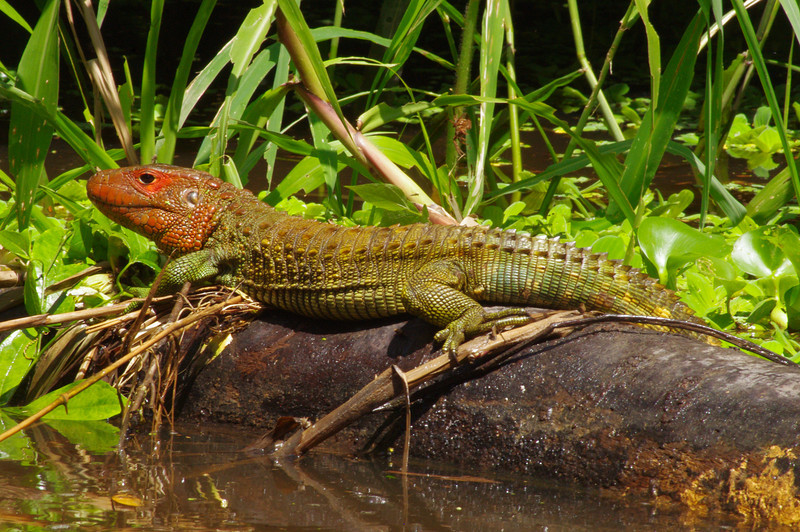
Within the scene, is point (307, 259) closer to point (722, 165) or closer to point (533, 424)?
point (533, 424)

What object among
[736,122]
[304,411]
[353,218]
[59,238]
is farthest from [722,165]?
[59,238]

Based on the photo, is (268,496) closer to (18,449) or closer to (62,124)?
(18,449)

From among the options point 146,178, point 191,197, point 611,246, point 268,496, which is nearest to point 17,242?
point 146,178

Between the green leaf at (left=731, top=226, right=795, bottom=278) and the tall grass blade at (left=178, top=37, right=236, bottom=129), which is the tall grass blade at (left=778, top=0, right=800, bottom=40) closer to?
the green leaf at (left=731, top=226, right=795, bottom=278)

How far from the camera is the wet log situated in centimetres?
221

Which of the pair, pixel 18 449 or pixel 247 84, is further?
pixel 247 84

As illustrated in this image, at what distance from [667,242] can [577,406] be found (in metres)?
1.08

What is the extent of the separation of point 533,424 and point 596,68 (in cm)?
874

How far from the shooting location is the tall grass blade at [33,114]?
3281 mm

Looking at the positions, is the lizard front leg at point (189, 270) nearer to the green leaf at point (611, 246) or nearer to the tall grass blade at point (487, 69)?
the tall grass blade at point (487, 69)

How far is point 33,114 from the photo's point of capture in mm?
3422

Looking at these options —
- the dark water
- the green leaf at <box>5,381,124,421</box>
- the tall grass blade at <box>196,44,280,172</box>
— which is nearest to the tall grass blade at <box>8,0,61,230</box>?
the tall grass blade at <box>196,44,280,172</box>

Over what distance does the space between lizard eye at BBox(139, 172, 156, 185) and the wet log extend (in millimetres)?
969

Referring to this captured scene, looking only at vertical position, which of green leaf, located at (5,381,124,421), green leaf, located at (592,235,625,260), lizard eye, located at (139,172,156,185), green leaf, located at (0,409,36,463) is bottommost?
green leaf, located at (0,409,36,463)
